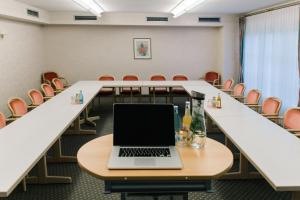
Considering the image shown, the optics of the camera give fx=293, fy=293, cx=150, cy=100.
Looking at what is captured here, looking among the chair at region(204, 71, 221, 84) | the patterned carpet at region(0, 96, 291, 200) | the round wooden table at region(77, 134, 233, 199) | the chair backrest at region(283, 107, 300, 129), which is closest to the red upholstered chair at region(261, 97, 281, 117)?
the chair backrest at region(283, 107, 300, 129)

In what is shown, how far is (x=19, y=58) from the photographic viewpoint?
6730 millimetres

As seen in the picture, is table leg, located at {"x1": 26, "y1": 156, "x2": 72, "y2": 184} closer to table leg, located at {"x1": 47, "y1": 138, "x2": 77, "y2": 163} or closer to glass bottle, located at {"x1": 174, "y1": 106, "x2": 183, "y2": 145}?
table leg, located at {"x1": 47, "y1": 138, "x2": 77, "y2": 163}

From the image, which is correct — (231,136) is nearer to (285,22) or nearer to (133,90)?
(285,22)

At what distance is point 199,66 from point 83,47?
11.6 feet

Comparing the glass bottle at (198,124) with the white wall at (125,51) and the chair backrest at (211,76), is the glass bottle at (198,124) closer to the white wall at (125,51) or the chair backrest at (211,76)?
the chair backrest at (211,76)

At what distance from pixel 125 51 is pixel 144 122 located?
271 inches

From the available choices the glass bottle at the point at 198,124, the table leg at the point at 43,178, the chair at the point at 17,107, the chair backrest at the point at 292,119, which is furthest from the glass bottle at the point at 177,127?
the chair at the point at 17,107

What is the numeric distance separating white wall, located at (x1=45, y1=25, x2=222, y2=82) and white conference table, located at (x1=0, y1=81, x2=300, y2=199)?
4.52m

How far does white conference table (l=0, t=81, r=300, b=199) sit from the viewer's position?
1.94 metres

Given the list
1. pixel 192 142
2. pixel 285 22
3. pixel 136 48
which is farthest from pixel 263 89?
pixel 192 142

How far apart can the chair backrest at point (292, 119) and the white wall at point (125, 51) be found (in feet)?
17.7

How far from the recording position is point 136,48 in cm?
877

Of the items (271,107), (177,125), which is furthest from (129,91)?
(177,125)

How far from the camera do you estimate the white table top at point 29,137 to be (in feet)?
6.53
